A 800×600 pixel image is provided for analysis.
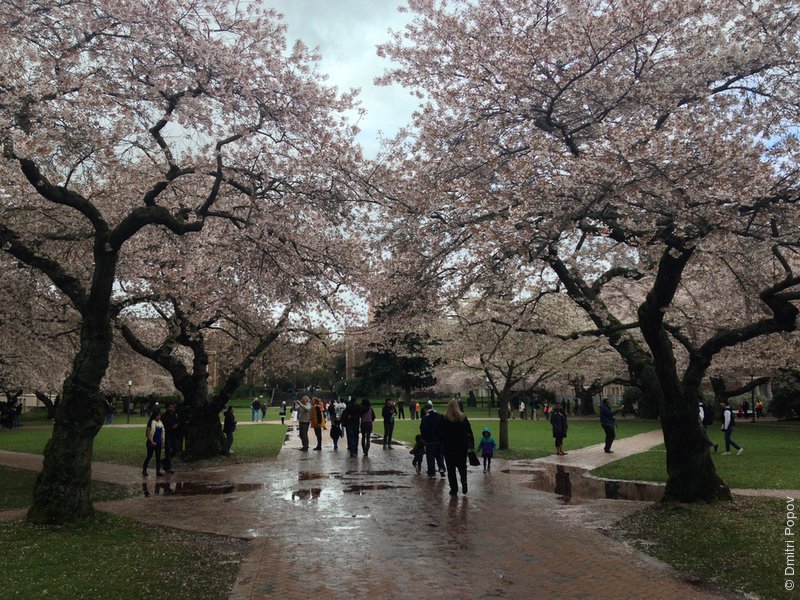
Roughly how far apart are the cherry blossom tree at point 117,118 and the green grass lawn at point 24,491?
8.84 ft

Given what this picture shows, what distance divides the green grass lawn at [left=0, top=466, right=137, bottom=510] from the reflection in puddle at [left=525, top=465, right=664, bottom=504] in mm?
8258

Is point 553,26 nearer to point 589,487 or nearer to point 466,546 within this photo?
point 466,546

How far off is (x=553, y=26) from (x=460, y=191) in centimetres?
287

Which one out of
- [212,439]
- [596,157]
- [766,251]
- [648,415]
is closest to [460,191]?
[596,157]

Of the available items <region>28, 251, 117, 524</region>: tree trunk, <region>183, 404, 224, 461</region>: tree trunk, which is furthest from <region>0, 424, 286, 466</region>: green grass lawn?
<region>28, 251, 117, 524</region>: tree trunk

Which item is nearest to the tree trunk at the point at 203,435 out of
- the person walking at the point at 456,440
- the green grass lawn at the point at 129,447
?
the green grass lawn at the point at 129,447

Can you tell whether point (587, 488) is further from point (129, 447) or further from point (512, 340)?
point (129, 447)

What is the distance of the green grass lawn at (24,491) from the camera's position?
37.0 feet

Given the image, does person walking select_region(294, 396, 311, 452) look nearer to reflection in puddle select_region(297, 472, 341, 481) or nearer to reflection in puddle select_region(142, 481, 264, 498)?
reflection in puddle select_region(297, 472, 341, 481)

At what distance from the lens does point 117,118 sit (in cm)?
1041

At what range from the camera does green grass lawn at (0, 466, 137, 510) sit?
1128 cm

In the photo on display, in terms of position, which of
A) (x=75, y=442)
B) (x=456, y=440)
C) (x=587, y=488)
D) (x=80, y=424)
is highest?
(x=80, y=424)

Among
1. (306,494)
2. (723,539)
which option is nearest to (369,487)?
(306,494)

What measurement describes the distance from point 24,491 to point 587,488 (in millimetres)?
11276
